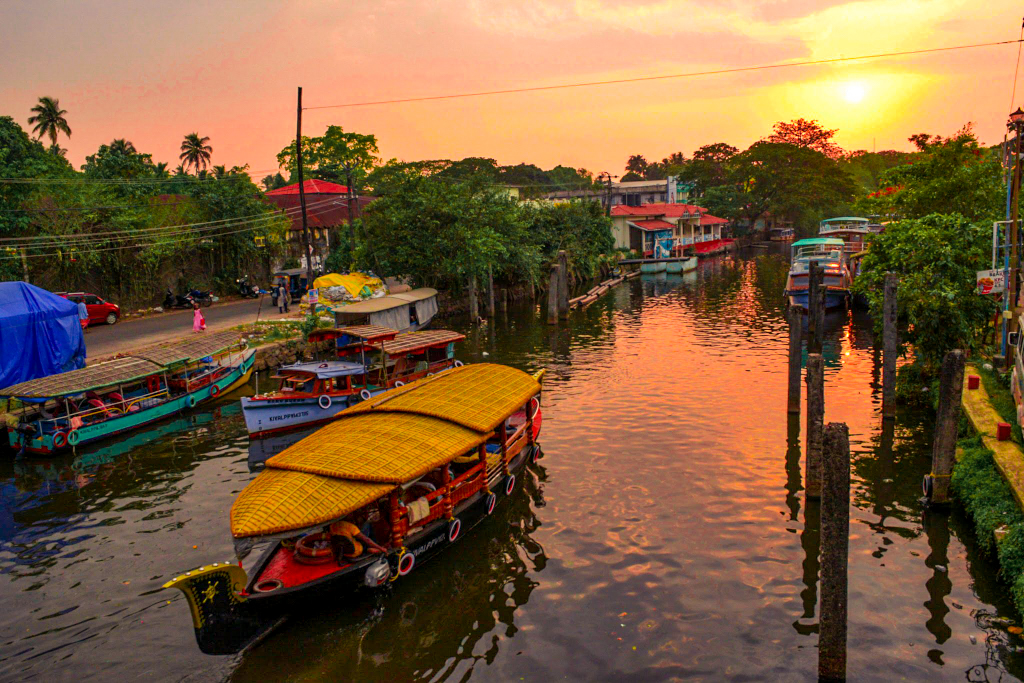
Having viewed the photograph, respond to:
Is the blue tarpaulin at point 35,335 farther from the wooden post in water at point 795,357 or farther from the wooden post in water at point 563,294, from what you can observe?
the wooden post in water at point 563,294

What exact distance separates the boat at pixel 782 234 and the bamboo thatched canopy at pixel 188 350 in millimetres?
87169

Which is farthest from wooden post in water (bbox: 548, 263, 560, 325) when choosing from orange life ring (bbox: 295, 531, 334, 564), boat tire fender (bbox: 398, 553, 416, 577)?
orange life ring (bbox: 295, 531, 334, 564)

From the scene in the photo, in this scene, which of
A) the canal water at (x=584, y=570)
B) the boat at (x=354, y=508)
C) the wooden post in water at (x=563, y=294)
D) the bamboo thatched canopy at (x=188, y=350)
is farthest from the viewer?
the wooden post in water at (x=563, y=294)

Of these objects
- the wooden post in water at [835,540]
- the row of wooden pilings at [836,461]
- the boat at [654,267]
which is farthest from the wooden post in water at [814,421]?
Result: the boat at [654,267]

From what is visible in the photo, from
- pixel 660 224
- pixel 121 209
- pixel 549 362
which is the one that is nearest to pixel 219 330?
pixel 121 209

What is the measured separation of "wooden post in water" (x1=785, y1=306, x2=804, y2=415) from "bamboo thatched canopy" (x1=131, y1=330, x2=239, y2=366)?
1954cm

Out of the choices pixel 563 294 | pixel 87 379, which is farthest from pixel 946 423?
pixel 563 294

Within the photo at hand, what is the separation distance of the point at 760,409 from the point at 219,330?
22885 millimetres

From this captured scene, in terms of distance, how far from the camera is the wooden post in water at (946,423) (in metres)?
12.8

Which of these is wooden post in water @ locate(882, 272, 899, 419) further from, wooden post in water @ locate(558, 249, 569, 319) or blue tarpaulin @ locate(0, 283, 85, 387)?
blue tarpaulin @ locate(0, 283, 85, 387)

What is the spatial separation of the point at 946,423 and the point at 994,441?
2.17 metres

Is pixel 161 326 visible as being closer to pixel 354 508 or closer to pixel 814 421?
pixel 354 508

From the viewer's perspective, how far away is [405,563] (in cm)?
1205

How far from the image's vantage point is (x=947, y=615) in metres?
11.0
